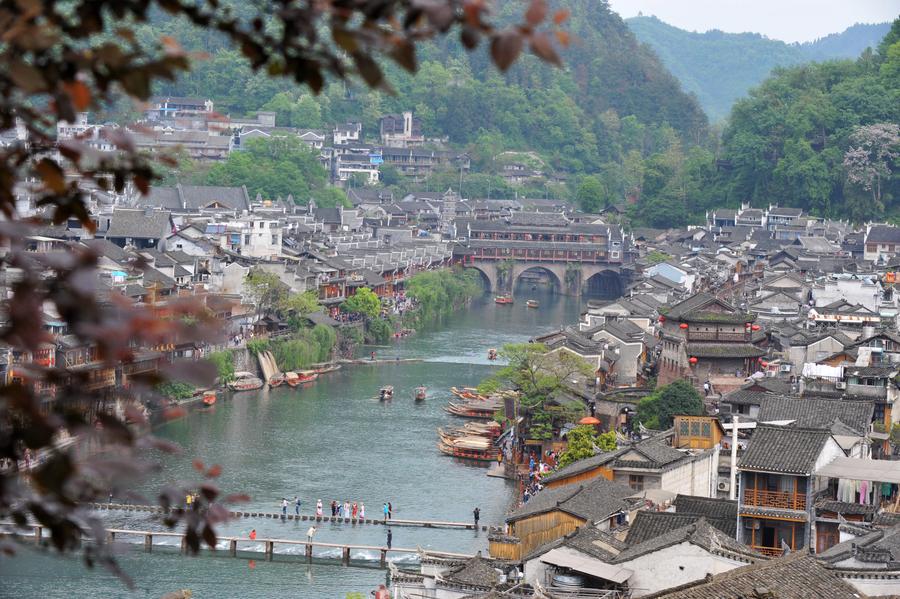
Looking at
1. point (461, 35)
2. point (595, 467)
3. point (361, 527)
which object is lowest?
point (361, 527)

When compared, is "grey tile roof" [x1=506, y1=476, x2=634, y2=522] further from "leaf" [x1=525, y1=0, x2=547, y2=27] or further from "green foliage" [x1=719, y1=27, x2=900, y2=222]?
"green foliage" [x1=719, y1=27, x2=900, y2=222]

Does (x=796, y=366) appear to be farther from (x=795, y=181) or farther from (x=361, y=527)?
(x=795, y=181)

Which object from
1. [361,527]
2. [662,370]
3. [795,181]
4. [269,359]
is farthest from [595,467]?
[795,181]

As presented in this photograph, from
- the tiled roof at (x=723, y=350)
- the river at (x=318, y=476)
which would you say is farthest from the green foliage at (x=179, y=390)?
the tiled roof at (x=723, y=350)

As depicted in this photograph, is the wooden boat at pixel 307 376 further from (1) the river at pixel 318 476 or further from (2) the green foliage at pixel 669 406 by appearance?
(2) the green foliage at pixel 669 406

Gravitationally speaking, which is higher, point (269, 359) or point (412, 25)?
point (412, 25)

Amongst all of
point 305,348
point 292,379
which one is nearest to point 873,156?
point 305,348
